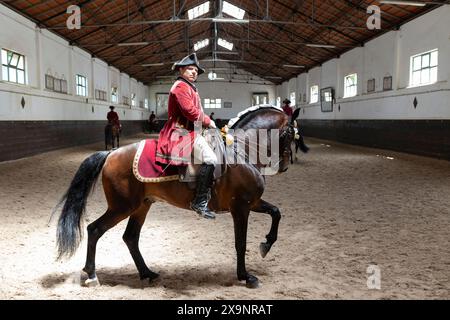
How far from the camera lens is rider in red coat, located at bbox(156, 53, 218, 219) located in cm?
305

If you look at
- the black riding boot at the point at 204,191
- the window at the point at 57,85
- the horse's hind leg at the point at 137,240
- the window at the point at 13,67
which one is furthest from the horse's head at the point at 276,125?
the window at the point at 57,85

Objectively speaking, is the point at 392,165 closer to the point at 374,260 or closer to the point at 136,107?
the point at 374,260

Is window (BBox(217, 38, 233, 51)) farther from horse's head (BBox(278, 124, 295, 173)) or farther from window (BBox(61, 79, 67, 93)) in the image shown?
horse's head (BBox(278, 124, 295, 173))

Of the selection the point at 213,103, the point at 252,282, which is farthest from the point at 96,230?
the point at 213,103

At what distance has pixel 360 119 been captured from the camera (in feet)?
59.4

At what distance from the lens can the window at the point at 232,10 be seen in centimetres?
1973

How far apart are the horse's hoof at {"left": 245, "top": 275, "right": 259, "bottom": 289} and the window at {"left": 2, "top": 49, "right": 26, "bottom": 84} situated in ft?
36.3

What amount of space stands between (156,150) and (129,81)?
2757 centimetres

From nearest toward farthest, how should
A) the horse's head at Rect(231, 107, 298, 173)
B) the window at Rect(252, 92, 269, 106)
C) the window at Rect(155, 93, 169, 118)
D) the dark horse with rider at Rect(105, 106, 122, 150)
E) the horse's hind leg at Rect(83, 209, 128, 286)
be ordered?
the horse's hind leg at Rect(83, 209, 128, 286), the horse's head at Rect(231, 107, 298, 173), the dark horse with rider at Rect(105, 106, 122, 150), the window at Rect(252, 92, 269, 106), the window at Rect(155, 93, 169, 118)

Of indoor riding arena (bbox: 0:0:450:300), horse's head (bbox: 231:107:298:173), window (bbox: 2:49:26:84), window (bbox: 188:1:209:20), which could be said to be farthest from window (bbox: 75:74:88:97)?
horse's head (bbox: 231:107:298:173)

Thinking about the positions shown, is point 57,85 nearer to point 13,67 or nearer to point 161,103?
point 13,67

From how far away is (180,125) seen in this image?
3.20m
